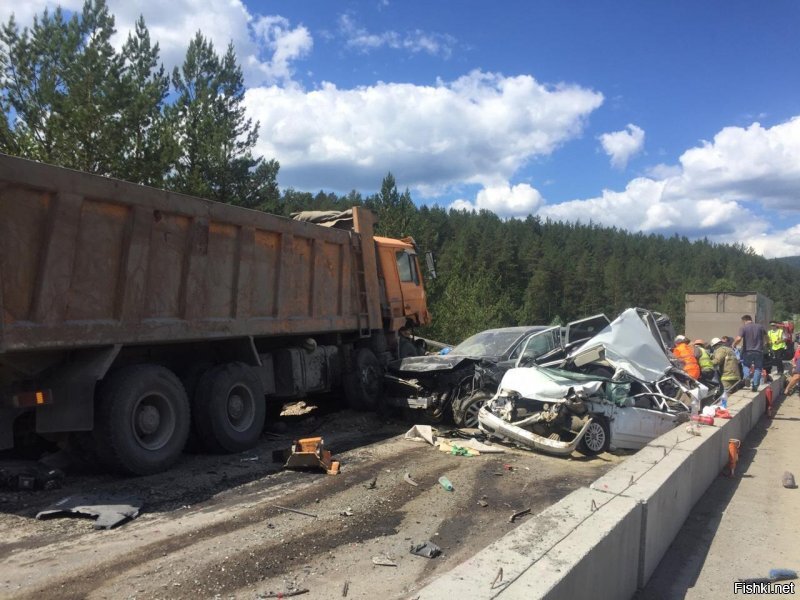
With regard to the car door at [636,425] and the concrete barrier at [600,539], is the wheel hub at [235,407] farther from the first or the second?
the concrete barrier at [600,539]

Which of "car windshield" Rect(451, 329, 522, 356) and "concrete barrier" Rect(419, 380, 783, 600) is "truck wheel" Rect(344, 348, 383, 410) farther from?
"concrete barrier" Rect(419, 380, 783, 600)

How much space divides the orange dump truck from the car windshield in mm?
2522

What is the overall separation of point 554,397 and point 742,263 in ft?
429

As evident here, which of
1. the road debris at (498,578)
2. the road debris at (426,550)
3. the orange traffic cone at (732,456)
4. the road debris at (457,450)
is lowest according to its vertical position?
the road debris at (426,550)

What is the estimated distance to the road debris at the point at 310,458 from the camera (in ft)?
22.0

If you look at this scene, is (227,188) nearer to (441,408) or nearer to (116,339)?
(441,408)

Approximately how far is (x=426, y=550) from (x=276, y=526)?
1232 mm

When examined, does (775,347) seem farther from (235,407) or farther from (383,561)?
(383,561)

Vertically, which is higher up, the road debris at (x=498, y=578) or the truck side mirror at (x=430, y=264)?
the truck side mirror at (x=430, y=264)

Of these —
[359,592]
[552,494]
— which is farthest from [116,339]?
[552,494]

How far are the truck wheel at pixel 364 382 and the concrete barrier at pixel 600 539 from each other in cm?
496

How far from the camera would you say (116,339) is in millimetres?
6148

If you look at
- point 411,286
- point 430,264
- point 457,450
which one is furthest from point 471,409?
point 430,264

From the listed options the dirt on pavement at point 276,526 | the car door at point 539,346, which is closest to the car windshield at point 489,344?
the car door at point 539,346
